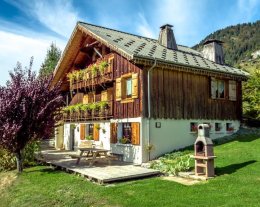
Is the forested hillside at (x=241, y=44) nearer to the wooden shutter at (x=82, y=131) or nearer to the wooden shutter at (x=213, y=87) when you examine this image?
the wooden shutter at (x=213, y=87)

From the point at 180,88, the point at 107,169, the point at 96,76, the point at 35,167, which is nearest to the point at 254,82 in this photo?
the point at 180,88

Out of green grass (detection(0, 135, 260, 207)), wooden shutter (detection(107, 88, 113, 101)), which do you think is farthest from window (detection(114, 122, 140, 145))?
green grass (detection(0, 135, 260, 207))

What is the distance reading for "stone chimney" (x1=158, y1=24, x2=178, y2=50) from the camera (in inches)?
904

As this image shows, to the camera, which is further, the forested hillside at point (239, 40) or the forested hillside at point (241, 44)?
the forested hillside at point (239, 40)

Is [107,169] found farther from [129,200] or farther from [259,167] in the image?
[259,167]

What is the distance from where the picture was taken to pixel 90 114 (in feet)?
76.1

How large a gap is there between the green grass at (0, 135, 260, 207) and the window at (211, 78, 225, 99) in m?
6.60

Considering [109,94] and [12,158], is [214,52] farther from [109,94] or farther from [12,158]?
[12,158]

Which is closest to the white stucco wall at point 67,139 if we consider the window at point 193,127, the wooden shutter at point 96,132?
the wooden shutter at point 96,132

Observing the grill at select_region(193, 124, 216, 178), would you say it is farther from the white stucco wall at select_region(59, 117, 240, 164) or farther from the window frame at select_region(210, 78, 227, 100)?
the window frame at select_region(210, 78, 227, 100)

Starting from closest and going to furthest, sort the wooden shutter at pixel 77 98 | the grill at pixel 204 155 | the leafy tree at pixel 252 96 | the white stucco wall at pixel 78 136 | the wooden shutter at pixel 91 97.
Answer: the grill at pixel 204 155, the white stucco wall at pixel 78 136, the leafy tree at pixel 252 96, the wooden shutter at pixel 91 97, the wooden shutter at pixel 77 98

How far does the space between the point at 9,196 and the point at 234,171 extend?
9.04 meters

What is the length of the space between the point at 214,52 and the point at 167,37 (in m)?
3.98

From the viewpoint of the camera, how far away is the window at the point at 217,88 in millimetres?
21141
